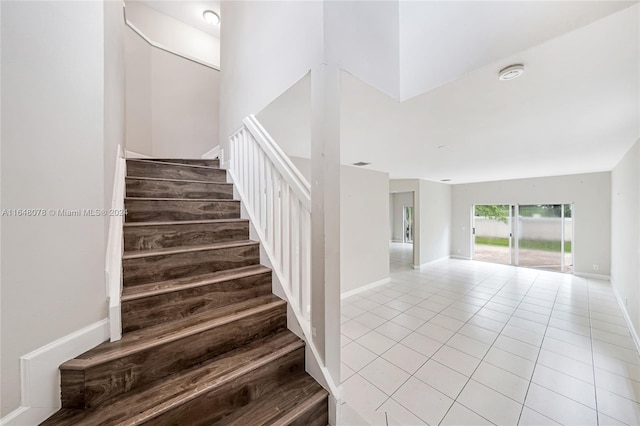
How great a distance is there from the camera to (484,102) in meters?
1.85

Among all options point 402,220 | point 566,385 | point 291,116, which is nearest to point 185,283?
point 291,116

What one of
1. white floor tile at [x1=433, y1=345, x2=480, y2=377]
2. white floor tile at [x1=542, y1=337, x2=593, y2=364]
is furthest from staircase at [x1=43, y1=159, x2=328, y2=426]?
white floor tile at [x1=542, y1=337, x2=593, y2=364]

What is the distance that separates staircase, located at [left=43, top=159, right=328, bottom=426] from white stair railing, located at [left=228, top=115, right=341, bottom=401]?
0.12 m

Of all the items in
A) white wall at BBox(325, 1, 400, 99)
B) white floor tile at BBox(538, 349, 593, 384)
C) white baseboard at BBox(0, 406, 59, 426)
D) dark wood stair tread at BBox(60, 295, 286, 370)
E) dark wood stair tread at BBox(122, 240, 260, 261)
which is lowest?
white floor tile at BBox(538, 349, 593, 384)

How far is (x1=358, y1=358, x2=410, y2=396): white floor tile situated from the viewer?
6.89 ft

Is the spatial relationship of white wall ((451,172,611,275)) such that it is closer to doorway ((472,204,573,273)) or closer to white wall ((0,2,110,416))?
doorway ((472,204,573,273))

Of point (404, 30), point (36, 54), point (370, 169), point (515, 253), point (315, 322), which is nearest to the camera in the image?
point (36, 54)

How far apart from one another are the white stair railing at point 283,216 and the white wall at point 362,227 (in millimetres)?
1793

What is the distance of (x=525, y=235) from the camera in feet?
21.2

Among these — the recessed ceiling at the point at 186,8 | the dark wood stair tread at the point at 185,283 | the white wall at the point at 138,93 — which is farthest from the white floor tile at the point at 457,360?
the recessed ceiling at the point at 186,8

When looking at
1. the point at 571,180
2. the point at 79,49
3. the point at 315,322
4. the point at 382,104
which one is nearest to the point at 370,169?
the point at 382,104

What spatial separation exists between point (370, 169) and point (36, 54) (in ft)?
14.4

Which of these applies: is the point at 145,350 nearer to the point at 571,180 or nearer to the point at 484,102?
the point at 484,102

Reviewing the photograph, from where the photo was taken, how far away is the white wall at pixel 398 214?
415 inches
